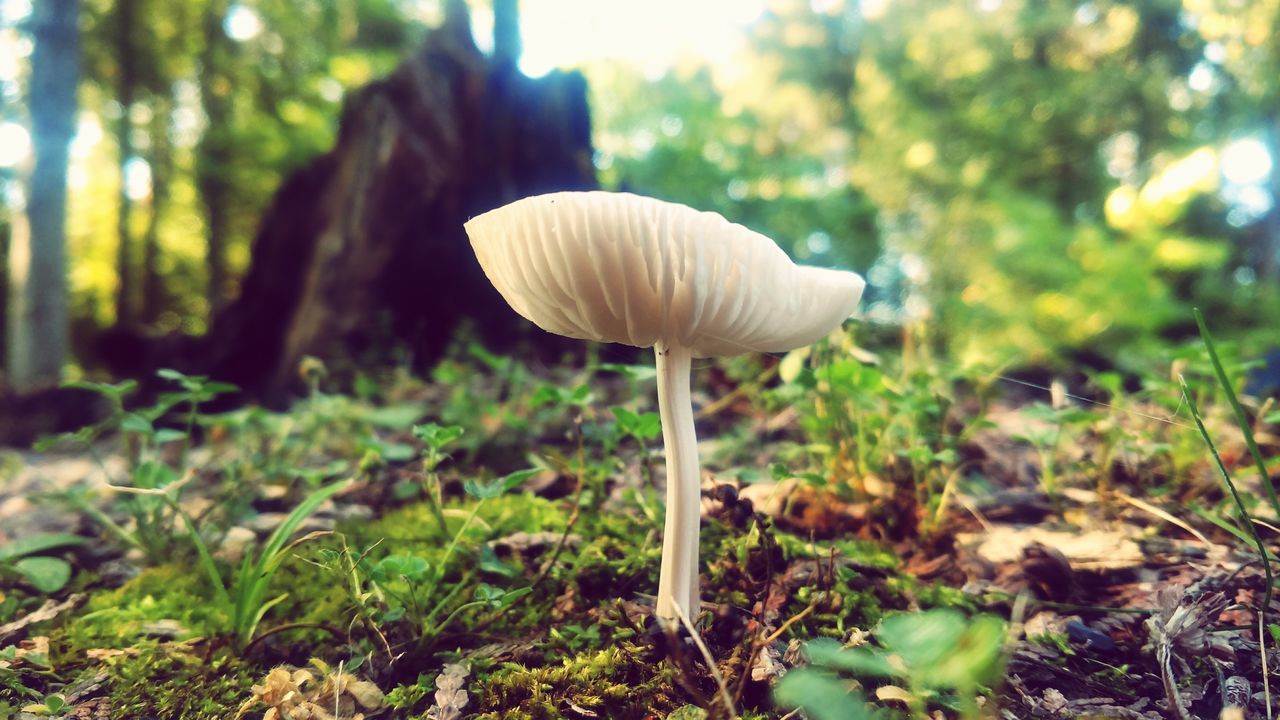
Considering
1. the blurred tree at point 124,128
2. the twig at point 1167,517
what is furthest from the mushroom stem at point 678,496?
the blurred tree at point 124,128

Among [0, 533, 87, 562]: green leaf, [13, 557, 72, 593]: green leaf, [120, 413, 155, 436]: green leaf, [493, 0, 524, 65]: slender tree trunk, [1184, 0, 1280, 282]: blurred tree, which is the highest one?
[1184, 0, 1280, 282]: blurred tree

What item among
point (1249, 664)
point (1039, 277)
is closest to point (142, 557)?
point (1249, 664)

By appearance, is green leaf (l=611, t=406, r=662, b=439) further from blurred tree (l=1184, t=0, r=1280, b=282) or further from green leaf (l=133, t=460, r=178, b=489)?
blurred tree (l=1184, t=0, r=1280, b=282)

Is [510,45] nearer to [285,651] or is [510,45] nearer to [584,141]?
[584,141]

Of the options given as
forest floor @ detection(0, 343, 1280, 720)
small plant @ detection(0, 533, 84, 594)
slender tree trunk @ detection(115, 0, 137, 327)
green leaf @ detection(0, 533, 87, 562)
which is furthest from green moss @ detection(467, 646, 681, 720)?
slender tree trunk @ detection(115, 0, 137, 327)

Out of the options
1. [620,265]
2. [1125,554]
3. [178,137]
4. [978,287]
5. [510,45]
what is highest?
[178,137]

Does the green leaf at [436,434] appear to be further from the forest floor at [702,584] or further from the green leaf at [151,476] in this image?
the green leaf at [151,476]
